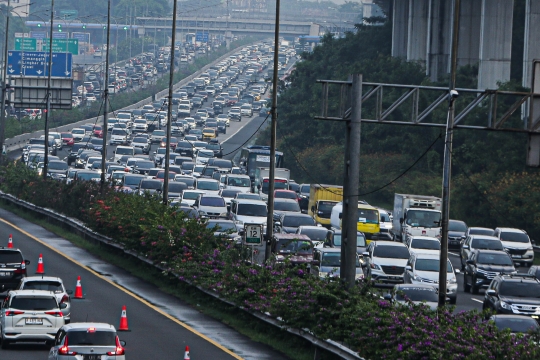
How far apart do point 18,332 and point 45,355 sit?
81 centimetres

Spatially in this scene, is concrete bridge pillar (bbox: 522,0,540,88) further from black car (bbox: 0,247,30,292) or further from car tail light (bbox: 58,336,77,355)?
car tail light (bbox: 58,336,77,355)

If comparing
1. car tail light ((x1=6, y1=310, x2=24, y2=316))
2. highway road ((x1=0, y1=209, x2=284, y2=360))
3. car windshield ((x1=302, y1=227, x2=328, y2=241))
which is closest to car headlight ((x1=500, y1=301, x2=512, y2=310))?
highway road ((x1=0, y1=209, x2=284, y2=360))

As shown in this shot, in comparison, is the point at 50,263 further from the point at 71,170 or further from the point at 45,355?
the point at 71,170

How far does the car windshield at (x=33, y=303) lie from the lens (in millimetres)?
22422

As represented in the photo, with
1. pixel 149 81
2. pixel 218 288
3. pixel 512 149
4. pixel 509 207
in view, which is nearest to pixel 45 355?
pixel 218 288

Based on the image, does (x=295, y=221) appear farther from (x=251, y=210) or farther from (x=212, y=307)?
(x=212, y=307)

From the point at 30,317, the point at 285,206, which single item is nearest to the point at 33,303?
the point at 30,317

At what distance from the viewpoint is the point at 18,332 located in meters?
22.2

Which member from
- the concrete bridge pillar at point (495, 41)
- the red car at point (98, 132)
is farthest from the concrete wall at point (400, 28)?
the concrete bridge pillar at point (495, 41)

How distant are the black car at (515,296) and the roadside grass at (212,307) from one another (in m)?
6.99

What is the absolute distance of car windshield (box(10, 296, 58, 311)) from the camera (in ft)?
73.6

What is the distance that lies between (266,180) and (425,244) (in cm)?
2341

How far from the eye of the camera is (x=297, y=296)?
76.0ft

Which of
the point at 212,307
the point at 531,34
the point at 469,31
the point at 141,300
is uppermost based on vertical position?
the point at 469,31
